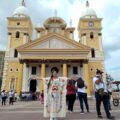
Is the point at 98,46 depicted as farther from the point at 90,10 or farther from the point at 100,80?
the point at 100,80

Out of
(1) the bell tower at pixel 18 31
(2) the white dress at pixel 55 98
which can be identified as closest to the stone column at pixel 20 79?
(1) the bell tower at pixel 18 31

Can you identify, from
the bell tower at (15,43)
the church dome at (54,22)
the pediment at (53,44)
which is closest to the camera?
the pediment at (53,44)

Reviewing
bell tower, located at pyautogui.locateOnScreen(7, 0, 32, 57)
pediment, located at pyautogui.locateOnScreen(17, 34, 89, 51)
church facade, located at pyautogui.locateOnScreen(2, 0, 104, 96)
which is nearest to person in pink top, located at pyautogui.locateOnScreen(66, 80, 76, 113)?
church facade, located at pyautogui.locateOnScreen(2, 0, 104, 96)

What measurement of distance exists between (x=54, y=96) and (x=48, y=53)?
3843cm

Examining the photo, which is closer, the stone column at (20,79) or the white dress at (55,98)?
the white dress at (55,98)

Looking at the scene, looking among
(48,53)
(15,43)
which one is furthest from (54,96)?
(15,43)

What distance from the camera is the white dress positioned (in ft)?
26.3

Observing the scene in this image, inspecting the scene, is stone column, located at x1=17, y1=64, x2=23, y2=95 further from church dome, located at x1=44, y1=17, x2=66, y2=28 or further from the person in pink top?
the person in pink top

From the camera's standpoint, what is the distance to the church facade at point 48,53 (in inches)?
1810

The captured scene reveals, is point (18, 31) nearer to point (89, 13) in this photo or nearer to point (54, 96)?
point (89, 13)

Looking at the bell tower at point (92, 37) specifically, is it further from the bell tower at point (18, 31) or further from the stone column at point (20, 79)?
the stone column at point (20, 79)

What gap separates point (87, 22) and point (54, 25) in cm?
673

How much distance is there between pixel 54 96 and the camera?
802 centimetres

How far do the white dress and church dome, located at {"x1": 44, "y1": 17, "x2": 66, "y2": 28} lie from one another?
47.2 meters
